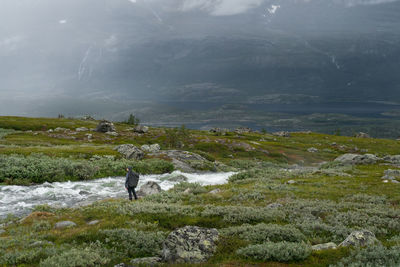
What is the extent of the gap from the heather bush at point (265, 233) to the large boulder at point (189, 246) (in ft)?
5.13

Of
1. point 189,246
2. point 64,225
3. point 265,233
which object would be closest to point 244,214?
point 265,233

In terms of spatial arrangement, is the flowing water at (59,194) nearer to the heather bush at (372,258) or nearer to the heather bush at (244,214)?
the heather bush at (244,214)

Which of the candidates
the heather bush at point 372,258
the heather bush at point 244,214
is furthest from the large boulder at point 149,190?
the heather bush at point 372,258

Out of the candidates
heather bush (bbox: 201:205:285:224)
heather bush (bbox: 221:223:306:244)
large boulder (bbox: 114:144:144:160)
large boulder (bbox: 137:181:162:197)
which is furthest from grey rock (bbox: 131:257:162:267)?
large boulder (bbox: 114:144:144:160)

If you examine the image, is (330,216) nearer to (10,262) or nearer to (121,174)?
Answer: (10,262)

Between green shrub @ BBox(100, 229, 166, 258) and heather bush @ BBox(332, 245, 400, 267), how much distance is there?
726 cm

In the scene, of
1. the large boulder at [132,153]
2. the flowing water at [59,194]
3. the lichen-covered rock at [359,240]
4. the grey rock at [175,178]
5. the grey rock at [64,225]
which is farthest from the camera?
the large boulder at [132,153]

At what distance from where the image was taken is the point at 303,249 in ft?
32.3

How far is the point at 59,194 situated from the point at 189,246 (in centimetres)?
2140

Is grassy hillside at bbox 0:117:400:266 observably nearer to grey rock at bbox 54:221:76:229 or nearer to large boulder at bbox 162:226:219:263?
grey rock at bbox 54:221:76:229

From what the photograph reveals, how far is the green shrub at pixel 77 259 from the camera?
8883 millimetres

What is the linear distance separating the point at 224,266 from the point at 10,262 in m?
7.96

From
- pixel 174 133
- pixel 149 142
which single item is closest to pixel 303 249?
pixel 174 133

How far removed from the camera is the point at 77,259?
9156 mm
